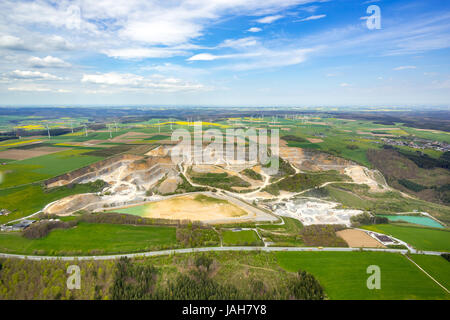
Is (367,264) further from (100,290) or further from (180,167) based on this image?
(180,167)

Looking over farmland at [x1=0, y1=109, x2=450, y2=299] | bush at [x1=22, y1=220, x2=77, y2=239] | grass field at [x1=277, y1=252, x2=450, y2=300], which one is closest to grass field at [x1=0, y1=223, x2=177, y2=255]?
farmland at [x1=0, y1=109, x2=450, y2=299]

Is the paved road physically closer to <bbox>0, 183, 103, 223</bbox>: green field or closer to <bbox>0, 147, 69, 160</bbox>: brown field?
<bbox>0, 183, 103, 223</bbox>: green field

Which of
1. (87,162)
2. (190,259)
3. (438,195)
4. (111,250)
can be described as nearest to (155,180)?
(87,162)

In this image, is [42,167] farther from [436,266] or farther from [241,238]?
[436,266]

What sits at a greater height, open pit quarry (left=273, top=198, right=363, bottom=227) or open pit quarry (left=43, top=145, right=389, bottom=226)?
open pit quarry (left=43, top=145, right=389, bottom=226)
